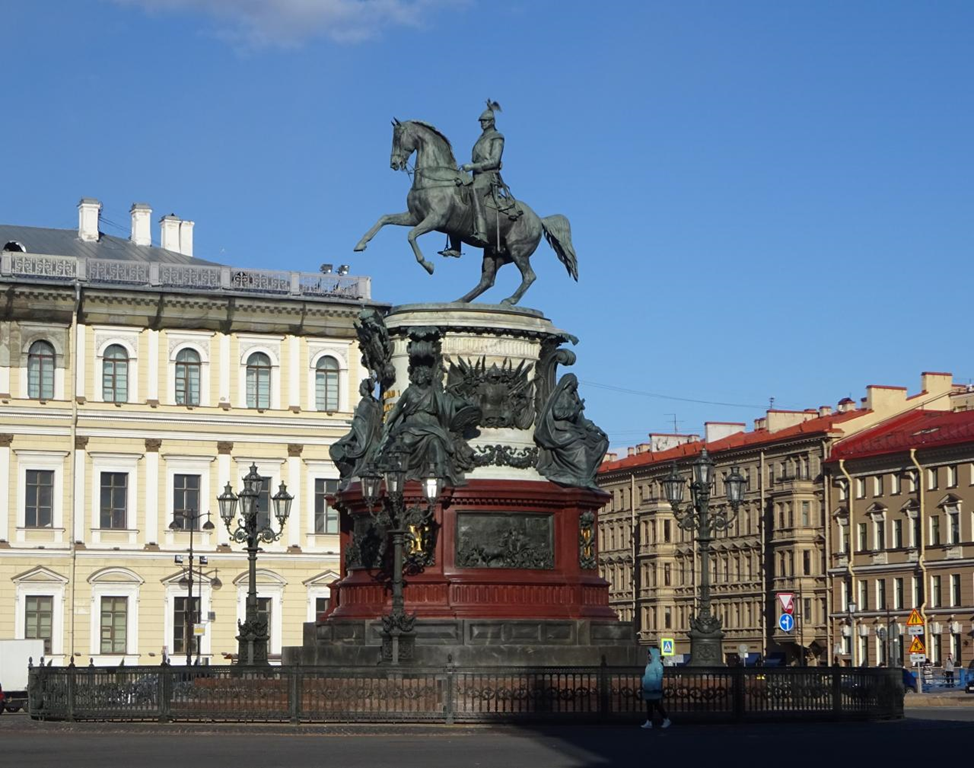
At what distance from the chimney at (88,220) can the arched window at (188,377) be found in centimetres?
1053

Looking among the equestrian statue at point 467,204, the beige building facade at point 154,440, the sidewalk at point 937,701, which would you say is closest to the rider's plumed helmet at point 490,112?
the equestrian statue at point 467,204

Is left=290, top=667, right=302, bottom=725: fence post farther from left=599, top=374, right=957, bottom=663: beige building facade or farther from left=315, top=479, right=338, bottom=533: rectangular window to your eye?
left=599, top=374, right=957, bottom=663: beige building facade

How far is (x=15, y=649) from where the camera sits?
63281 mm

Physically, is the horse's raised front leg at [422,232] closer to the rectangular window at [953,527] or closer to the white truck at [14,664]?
the white truck at [14,664]

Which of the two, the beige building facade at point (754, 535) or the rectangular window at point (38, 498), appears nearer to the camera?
the rectangular window at point (38, 498)

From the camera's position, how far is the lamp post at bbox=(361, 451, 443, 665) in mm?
32625

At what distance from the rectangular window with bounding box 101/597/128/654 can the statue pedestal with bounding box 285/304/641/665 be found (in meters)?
43.6

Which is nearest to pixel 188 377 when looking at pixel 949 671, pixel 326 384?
pixel 326 384

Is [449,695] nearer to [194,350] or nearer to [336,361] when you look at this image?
[194,350]

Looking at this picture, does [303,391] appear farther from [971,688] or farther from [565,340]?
[565,340]

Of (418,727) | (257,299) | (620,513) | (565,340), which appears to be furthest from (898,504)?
(418,727)

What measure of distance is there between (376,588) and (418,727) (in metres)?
5.03

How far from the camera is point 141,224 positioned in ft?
298

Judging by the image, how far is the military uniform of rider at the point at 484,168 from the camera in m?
37.8
